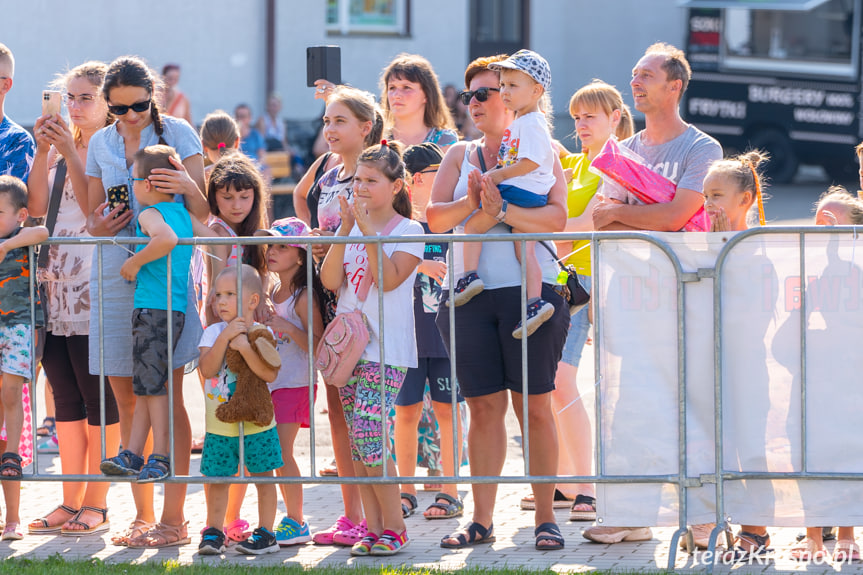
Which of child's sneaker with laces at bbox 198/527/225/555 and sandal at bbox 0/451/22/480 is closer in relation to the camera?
child's sneaker with laces at bbox 198/527/225/555

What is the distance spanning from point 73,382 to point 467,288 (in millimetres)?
2105

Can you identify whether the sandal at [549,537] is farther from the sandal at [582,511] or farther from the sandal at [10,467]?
the sandal at [10,467]

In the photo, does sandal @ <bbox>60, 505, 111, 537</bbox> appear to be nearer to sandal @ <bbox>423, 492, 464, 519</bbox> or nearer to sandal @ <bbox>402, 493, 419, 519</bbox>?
sandal @ <bbox>402, 493, 419, 519</bbox>

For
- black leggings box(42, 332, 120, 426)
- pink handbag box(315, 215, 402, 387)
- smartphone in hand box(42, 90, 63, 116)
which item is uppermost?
smartphone in hand box(42, 90, 63, 116)

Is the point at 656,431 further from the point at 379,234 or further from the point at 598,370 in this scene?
the point at 379,234

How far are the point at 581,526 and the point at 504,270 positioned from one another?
1369 millimetres

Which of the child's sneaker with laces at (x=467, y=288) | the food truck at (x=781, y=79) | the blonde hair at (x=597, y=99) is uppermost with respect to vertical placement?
the food truck at (x=781, y=79)

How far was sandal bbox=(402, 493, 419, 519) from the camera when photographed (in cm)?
600

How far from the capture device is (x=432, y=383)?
6.18 metres

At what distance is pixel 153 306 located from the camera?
525 cm

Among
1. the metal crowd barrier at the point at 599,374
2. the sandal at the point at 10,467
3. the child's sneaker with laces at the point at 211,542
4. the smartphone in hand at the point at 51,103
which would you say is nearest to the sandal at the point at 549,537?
the metal crowd barrier at the point at 599,374

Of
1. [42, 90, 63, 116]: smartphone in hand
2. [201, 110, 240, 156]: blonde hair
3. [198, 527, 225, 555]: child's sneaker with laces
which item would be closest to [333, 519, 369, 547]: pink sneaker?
[198, 527, 225, 555]: child's sneaker with laces

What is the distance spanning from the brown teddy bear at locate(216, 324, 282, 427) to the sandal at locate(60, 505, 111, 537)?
1.06 metres

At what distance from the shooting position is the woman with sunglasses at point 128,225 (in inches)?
211
